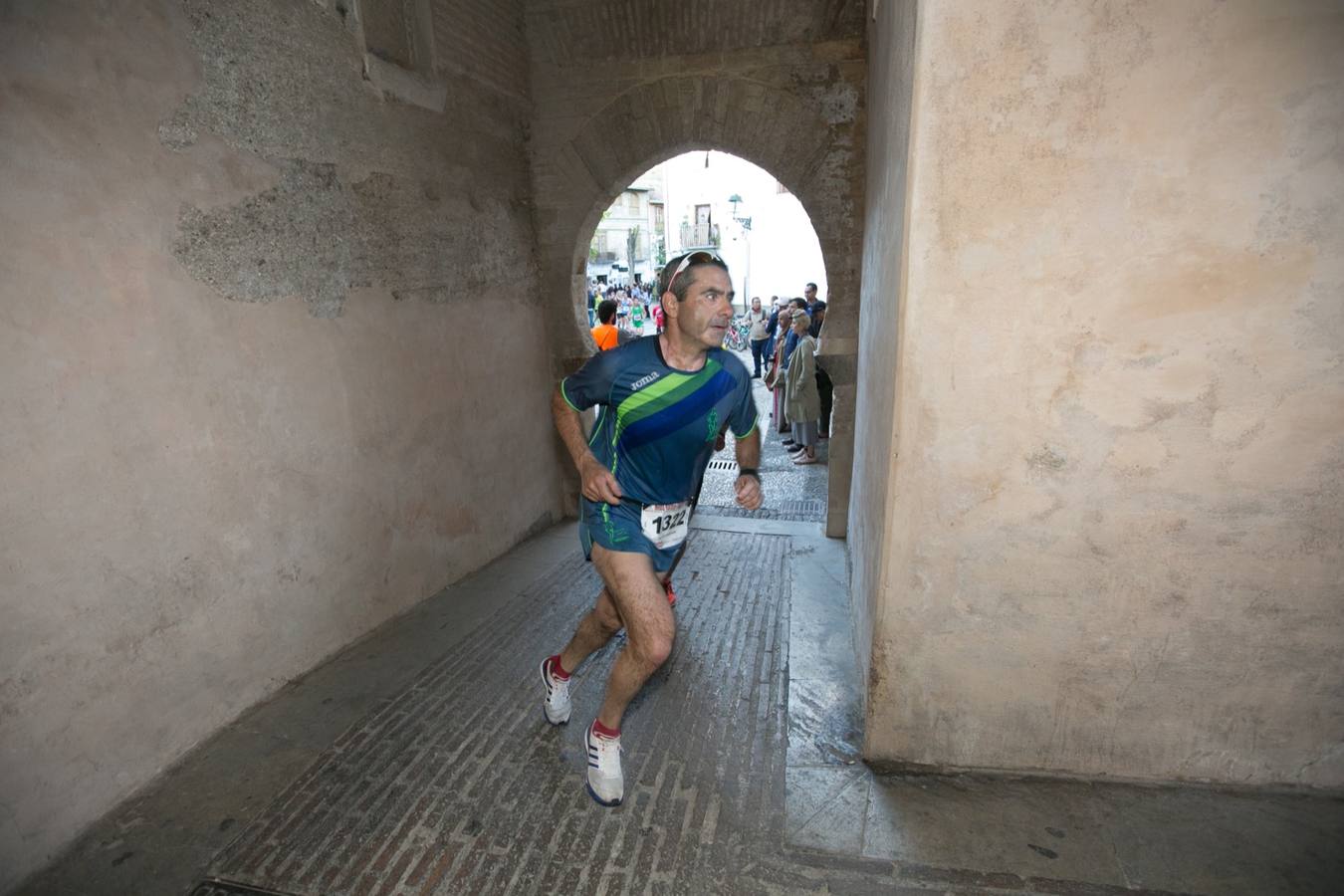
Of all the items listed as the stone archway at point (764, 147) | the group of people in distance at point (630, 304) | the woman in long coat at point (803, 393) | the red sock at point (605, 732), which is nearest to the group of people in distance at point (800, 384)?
the woman in long coat at point (803, 393)

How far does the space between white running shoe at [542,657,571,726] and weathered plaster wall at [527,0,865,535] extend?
9.01 ft

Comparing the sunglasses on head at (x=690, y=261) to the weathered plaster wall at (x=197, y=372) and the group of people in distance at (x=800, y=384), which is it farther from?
the group of people in distance at (x=800, y=384)

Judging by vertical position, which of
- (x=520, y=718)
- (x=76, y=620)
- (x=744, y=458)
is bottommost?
(x=520, y=718)

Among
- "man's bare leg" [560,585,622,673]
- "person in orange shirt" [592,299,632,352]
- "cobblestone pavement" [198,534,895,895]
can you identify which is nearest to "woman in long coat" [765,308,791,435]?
"person in orange shirt" [592,299,632,352]

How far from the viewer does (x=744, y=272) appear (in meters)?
27.3

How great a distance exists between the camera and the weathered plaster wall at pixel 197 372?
7.09 feet

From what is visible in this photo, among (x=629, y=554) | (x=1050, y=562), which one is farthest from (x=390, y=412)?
(x=1050, y=562)

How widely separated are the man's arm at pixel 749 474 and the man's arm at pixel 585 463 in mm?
504

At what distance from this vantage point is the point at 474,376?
4.46 meters

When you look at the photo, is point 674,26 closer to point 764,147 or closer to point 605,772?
point 764,147

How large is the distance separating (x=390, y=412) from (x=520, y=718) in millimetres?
1878

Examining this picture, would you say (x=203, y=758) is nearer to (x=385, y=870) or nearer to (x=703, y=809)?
(x=385, y=870)

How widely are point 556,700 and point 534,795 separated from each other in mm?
440

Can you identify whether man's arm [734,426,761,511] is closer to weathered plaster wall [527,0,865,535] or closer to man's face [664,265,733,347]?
man's face [664,265,733,347]
